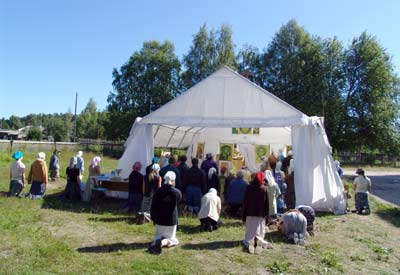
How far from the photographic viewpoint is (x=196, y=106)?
12133 millimetres

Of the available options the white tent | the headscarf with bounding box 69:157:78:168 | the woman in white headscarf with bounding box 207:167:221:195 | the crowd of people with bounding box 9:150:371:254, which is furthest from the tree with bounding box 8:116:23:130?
the woman in white headscarf with bounding box 207:167:221:195

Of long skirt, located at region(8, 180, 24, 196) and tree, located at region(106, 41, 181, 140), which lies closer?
long skirt, located at region(8, 180, 24, 196)

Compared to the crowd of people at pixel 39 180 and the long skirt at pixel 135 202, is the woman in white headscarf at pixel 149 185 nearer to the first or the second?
the long skirt at pixel 135 202

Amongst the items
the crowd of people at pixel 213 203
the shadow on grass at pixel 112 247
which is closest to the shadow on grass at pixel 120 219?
the crowd of people at pixel 213 203

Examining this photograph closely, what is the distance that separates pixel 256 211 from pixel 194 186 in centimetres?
308

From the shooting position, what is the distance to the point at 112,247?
22.4 feet

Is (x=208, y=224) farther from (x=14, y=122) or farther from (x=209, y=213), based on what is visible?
(x=14, y=122)

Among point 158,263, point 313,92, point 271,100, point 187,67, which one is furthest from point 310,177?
point 187,67

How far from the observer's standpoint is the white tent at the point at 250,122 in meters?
10.9

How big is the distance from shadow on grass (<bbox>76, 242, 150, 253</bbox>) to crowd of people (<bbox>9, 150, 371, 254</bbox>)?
0.33 meters

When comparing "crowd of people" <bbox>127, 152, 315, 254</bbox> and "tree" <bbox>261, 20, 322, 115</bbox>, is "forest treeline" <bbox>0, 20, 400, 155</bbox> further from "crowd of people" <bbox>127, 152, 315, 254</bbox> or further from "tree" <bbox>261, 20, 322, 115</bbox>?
"crowd of people" <bbox>127, 152, 315, 254</bbox>

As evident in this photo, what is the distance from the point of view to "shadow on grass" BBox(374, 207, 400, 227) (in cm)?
1082

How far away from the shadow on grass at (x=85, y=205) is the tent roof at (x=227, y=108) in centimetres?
280

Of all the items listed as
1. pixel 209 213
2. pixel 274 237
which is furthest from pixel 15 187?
pixel 274 237
